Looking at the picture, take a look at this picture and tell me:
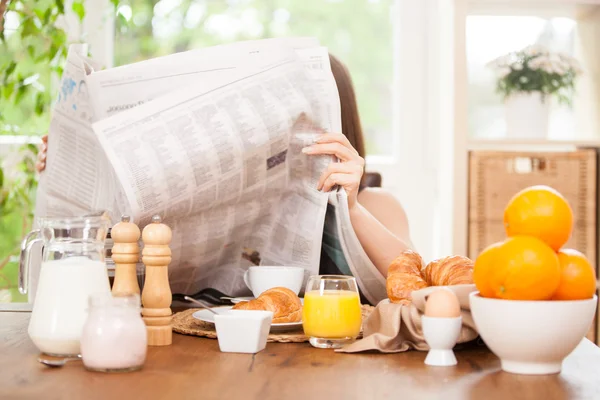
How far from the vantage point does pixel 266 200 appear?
119 cm

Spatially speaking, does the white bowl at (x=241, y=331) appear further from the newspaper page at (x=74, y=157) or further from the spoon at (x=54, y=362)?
the newspaper page at (x=74, y=157)

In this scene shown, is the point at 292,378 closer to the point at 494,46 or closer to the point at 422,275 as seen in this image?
the point at 422,275

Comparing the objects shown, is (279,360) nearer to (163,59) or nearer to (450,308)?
(450,308)

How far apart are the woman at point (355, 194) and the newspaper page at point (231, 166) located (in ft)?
0.10

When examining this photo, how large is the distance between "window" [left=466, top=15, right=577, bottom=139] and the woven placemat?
56.8 inches

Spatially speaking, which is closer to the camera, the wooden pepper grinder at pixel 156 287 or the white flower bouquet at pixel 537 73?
the wooden pepper grinder at pixel 156 287

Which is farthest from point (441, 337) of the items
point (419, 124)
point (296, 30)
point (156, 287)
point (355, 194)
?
point (296, 30)

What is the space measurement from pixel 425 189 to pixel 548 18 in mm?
768

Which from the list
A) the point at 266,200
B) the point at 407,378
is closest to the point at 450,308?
the point at 407,378

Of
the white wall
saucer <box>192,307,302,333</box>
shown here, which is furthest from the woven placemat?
the white wall

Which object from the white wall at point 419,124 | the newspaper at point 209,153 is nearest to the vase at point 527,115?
the white wall at point 419,124

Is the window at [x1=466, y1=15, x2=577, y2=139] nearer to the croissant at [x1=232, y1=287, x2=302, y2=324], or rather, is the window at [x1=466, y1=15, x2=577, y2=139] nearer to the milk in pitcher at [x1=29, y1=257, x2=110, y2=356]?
the croissant at [x1=232, y1=287, x2=302, y2=324]

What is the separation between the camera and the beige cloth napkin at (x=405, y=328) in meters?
0.86

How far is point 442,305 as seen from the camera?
31.9 inches
